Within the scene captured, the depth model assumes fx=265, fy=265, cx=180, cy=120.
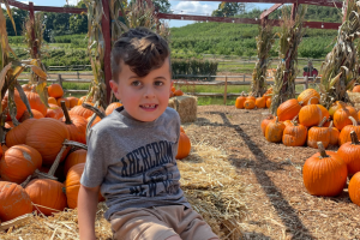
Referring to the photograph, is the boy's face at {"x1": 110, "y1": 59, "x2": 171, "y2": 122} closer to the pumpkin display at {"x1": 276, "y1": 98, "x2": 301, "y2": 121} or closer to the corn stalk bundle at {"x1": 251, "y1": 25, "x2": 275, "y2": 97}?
the pumpkin display at {"x1": 276, "y1": 98, "x2": 301, "y2": 121}

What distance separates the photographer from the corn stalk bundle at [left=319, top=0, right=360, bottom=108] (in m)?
5.25

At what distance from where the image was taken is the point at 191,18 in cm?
889

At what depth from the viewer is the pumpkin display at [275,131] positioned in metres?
5.25

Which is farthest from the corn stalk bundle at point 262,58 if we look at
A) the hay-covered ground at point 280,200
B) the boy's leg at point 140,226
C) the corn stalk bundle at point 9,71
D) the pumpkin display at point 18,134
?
the boy's leg at point 140,226

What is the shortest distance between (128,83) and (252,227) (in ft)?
6.88

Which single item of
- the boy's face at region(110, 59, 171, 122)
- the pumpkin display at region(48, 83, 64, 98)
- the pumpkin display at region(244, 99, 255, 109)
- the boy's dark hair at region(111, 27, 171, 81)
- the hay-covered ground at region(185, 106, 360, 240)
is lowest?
the hay-covered ground at region(185, 106, 360, 240)

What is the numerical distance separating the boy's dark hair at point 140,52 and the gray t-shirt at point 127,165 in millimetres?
271

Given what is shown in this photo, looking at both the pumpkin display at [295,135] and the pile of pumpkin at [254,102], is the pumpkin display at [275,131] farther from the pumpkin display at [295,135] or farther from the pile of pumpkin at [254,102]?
the pile of pumpkin at [254,102]

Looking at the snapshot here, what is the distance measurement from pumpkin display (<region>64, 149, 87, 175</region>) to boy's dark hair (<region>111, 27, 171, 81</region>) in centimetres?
96

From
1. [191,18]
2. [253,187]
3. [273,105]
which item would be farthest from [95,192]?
[191,18]

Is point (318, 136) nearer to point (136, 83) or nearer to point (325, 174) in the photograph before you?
point (325, 174)

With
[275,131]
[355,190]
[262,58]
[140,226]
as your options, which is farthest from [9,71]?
[262,58]

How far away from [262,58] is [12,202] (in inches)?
388

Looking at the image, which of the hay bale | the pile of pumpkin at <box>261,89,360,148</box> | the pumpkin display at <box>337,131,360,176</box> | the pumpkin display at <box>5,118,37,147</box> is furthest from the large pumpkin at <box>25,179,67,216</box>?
the hay bale
